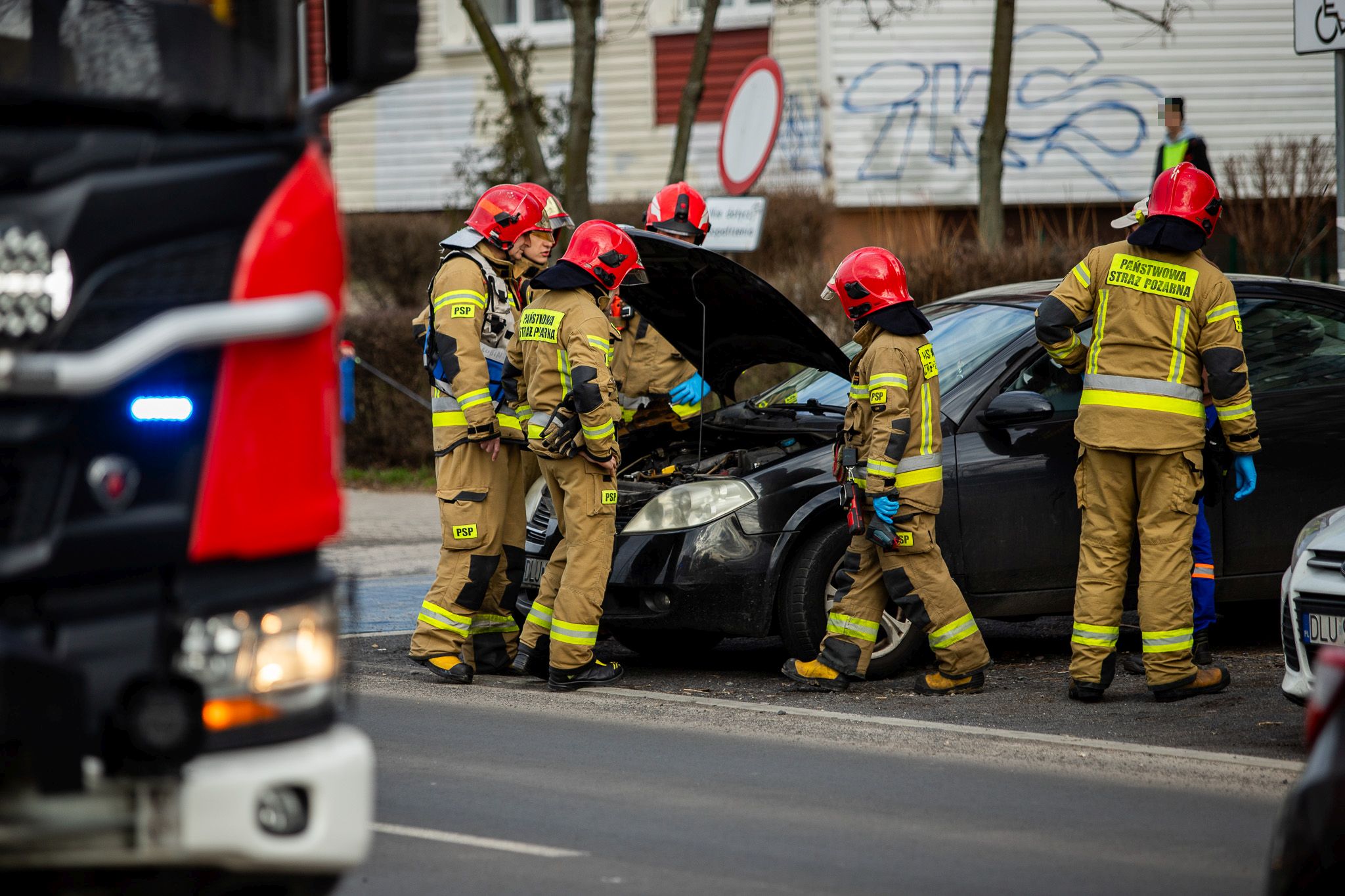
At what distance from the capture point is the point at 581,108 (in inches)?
571

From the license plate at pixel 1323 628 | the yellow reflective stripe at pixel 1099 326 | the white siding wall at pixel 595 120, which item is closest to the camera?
the license plate at pixel 1323 628

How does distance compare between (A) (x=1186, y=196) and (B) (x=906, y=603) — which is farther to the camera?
(B) (x=906, y=603)

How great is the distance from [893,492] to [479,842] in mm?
2822

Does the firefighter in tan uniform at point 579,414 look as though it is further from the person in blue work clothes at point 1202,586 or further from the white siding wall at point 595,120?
the white siding wall at point 595,120

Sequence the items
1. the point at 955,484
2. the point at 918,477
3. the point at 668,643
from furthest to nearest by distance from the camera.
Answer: the point at 668,643, the point at 955,484, the point at 918,477

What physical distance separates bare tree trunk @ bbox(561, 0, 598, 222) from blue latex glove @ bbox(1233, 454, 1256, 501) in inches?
305

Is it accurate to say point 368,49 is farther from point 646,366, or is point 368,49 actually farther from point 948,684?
point 646,366

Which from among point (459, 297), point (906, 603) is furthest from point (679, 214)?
point (906, 603)

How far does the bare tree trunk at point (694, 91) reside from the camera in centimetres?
1501

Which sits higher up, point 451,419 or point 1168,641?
point 451,419

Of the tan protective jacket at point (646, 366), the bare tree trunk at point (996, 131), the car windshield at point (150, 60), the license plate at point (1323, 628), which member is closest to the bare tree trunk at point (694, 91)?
the bare tree trunk at point (996, 131)

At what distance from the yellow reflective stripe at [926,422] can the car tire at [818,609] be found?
0.61 m

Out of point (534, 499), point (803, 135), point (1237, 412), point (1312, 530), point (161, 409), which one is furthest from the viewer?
point (803, 135)

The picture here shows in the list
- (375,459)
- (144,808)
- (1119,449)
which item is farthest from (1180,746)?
(375,459)
